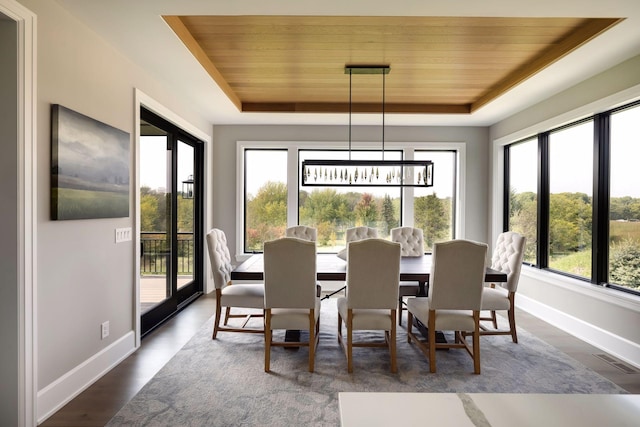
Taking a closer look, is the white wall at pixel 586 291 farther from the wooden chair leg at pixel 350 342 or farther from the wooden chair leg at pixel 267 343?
the wooden chair leg at pixel 267 343

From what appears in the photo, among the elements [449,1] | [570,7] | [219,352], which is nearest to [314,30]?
[449,1]

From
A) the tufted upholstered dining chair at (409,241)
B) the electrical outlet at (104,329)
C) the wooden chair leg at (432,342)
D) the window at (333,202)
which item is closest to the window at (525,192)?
the window at (333,202)

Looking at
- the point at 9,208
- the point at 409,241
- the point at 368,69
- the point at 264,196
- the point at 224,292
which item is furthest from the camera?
the point at 264,196

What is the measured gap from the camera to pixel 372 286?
2.83 metres

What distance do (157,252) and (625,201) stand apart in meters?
4.54

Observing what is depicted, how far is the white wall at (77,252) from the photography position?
7.29ft

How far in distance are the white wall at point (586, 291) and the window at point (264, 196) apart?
335cm

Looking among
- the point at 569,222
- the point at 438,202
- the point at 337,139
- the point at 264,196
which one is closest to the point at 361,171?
the point at 337,139

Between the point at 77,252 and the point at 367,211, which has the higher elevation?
the point at 367,211

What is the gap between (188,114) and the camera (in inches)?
180

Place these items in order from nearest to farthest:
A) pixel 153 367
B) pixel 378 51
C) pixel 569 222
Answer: pixel 153 367 → pixel 378 51 → pixel 569 222

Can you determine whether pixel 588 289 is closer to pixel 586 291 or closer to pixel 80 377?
pixel 586 291

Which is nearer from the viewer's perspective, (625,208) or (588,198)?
(625,208)

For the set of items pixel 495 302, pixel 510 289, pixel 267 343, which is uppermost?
pixel 510 289
